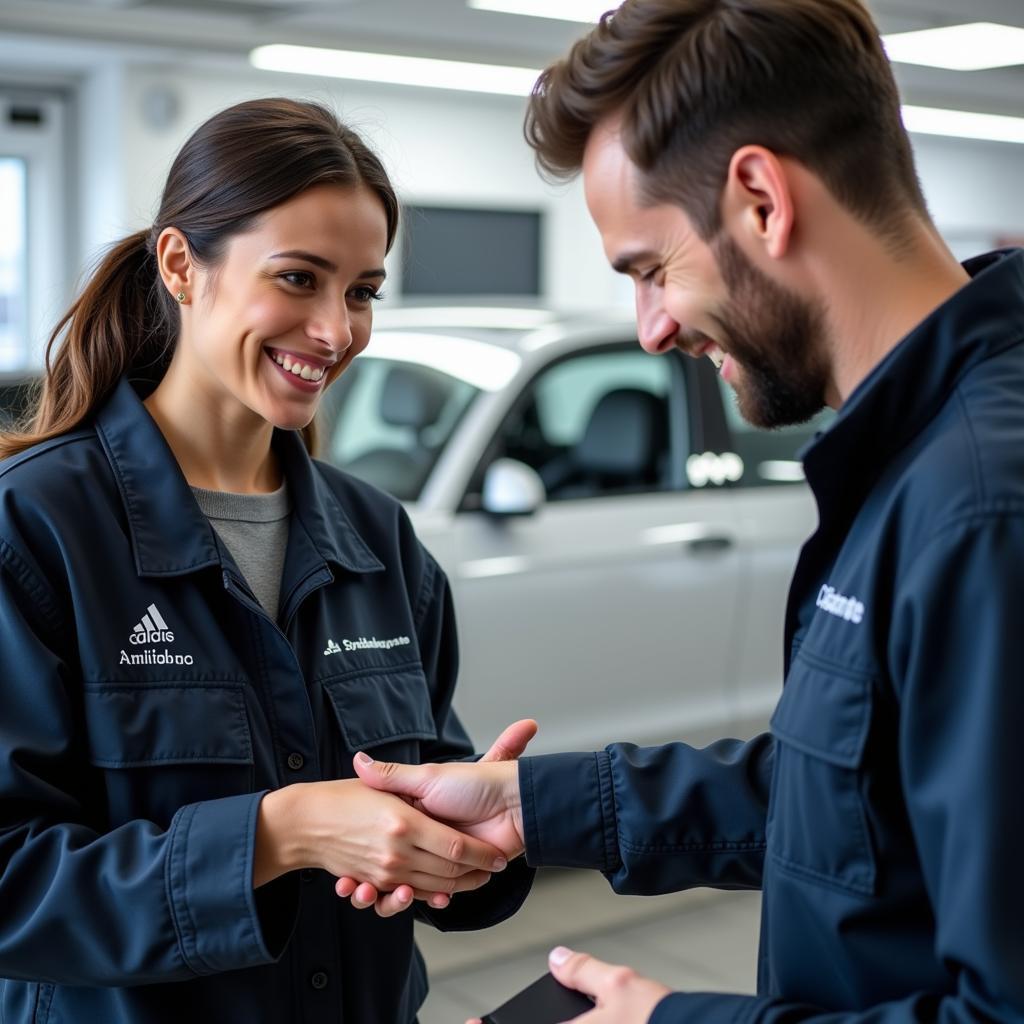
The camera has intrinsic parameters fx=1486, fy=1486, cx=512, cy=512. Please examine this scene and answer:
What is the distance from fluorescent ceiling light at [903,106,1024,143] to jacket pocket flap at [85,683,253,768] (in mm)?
9382

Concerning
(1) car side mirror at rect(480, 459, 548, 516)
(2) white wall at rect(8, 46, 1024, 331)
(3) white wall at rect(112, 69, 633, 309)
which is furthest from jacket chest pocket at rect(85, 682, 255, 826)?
(3) white wall at rect(112, 69, 633, 309)

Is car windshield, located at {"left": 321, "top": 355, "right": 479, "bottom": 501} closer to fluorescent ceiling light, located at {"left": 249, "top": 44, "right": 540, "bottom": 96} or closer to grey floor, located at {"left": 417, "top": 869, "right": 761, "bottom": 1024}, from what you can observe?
grey floor, located at {"left": 417, "top": 869, "right": 761, "bottom": 1024}

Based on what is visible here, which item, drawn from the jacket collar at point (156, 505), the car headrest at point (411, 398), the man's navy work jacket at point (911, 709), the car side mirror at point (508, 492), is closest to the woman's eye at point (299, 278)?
the jacket collar at point (156, 505)

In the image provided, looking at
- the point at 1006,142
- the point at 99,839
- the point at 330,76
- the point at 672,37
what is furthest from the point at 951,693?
the point at 1006,142

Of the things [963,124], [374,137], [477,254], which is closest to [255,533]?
[374,137]

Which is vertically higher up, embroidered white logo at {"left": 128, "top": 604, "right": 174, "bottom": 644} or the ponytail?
the ponytail

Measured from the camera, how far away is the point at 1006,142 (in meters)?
13.2

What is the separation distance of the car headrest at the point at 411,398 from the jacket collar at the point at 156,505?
236 centimetres

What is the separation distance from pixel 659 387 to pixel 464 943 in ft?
5.91

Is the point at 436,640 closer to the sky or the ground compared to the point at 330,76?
closer to the ground

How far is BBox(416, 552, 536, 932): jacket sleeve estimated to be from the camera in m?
1.89

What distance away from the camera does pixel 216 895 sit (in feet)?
5.00

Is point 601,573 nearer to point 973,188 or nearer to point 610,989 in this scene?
point 610,989

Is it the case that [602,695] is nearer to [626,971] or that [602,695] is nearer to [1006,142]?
[626,971]
